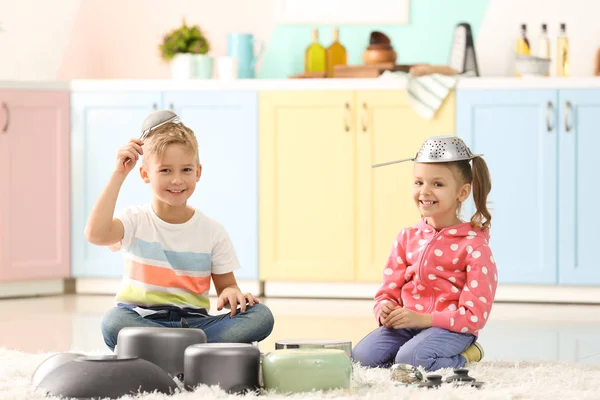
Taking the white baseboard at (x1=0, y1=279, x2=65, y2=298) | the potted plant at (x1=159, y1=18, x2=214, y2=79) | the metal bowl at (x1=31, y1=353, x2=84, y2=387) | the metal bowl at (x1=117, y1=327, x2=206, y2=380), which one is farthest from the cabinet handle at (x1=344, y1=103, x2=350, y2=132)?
the metal bowl at (x1=31, y1=353, x2=84, y2=387)

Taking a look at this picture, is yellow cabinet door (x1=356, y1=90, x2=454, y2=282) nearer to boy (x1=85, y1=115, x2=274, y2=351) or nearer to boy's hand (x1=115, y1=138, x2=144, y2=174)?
boy (x1=85, y1=115, x2=274, y2=351)

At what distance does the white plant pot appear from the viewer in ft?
15.2

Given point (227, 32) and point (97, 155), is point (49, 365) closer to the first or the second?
point (97, 155)

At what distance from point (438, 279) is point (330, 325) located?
960mm

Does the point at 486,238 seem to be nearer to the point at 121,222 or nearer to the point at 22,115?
the point at 121,222

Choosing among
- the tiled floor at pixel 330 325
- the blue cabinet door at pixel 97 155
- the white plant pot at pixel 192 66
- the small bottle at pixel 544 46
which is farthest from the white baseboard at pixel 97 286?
the small bottle at pixel 544 46

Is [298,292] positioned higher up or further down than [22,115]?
further down

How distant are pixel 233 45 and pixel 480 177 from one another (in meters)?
2.49

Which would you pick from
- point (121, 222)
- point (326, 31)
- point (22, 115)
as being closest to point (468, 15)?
point (326, 31)

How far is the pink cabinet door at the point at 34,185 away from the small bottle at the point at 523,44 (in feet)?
6.78

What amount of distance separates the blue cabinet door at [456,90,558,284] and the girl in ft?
5.59

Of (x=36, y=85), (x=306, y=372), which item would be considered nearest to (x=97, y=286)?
(x=36, y=85)

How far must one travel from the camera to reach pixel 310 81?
4.34 m

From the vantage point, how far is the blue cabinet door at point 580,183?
419 cm
